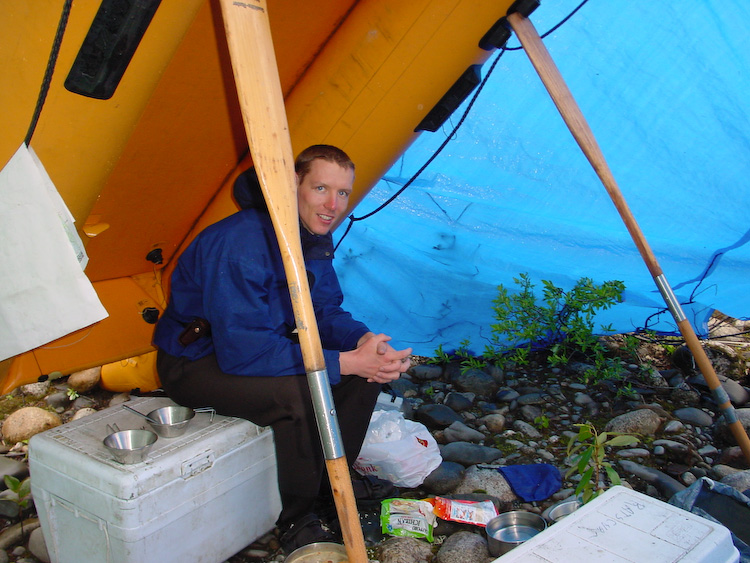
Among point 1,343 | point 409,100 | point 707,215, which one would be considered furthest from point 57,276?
point 707,215

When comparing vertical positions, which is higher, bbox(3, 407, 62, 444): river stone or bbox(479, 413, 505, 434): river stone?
bbox(3, 407, 62, 444): river stone

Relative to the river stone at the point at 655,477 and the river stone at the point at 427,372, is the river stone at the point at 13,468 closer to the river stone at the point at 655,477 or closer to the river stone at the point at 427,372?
the river stone at the point at 427,372

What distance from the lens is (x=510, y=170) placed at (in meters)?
3.21

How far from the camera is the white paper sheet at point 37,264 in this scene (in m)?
1.69

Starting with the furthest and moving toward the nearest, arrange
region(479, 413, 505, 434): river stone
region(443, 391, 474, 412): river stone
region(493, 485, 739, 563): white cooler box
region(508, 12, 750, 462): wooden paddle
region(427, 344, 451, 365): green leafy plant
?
region(427, 344, 451, 365): green leafy plant, region(443, 391, 474, 412): river stone, region(479, 413, 505, 434): river stone, region(508, 12, 750, 462): wooden paddle, region(493, 485, 739, 563): white cooler box

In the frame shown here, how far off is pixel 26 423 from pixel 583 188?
3.08m

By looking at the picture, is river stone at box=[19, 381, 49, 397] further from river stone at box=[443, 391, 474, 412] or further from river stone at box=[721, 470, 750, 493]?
river stone at box=[721, 470, 750, 493]

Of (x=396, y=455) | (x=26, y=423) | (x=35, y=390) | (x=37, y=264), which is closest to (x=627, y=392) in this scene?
(x=396, y=455)

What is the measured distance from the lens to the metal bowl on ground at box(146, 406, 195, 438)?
2027 mm

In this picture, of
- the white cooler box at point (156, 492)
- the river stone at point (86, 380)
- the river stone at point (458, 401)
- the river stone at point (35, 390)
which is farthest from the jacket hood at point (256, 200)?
the river stone at point (35, 390)

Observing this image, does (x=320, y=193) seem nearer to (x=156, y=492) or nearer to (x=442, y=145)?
(x=442, y=145)

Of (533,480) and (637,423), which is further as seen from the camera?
(637,423)

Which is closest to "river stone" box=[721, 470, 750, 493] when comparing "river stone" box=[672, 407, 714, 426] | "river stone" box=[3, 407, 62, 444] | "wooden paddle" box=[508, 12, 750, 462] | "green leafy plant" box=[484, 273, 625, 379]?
"wooden paddle" box=[508, 12, 750, 462]

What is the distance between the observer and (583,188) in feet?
10.5
